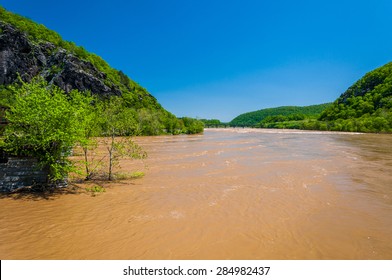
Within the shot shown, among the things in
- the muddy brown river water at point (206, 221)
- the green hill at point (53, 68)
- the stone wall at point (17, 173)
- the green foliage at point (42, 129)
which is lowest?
the muddy brown river water at point (206, 221)

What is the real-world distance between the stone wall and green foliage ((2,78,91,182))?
42 cm

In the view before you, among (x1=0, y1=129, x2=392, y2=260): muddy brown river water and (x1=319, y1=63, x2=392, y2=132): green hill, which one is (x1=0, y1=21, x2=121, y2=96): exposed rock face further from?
(x1=319, y1=63, x2=392, y2=132): green hill

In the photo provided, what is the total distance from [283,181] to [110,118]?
13708 mm

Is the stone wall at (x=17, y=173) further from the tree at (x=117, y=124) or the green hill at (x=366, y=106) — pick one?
the green hill at (x=366, y=106)

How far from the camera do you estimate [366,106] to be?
6004 inches

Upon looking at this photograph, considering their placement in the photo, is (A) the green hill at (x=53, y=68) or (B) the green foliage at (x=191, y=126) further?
(B) the green foliage at (x=191, y=126)

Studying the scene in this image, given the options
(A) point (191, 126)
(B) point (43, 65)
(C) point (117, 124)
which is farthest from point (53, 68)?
(C) point (117, 124)

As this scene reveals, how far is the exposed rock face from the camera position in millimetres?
93812

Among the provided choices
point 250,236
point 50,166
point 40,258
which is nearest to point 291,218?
point 250,236

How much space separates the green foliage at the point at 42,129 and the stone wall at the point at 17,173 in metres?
0.42

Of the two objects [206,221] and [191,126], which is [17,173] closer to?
[206,221]

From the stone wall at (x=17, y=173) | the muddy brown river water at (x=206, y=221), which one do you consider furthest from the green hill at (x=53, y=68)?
the muddy brown river water at (x=206, y=221)

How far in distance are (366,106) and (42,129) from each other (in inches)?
7065

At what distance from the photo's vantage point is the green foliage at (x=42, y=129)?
13.1 m
